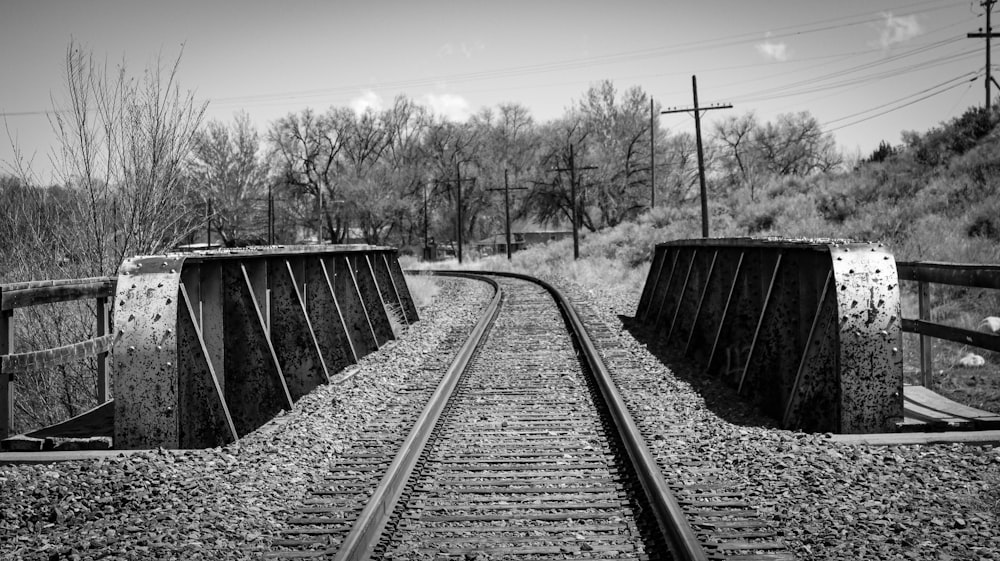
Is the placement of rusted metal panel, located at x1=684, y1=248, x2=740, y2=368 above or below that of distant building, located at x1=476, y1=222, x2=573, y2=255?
below

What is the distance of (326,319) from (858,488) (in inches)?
274

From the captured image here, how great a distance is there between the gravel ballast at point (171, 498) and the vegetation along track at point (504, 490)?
300 millimetres

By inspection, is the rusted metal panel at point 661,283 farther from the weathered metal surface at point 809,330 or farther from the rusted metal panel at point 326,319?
the rusted metal panel at point 326,319

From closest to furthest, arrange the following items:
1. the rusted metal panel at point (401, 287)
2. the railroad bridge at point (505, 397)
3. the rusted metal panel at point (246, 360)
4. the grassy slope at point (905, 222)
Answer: the railroad bridge at point (505, 397) < the rusted metal panel at point (246, 360) < the grassy slope at point (905, 222) < the rusted metal panel at point (401, 287)

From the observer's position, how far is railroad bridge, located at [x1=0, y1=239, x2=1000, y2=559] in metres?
4.03

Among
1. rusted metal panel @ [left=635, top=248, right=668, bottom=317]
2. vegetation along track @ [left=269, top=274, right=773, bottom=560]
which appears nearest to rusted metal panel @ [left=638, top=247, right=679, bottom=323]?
rusted metal panel @ [left=635, top=248, right=668, bottom=317]

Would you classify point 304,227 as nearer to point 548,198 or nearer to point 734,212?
point 548,198

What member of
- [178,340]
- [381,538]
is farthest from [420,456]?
[178,340]

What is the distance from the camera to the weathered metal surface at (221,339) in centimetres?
542

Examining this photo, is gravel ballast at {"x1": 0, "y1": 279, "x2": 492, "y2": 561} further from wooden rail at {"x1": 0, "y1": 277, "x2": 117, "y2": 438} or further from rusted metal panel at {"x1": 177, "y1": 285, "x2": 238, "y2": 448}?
wooden rail at {"x1": 0, "y1": 277, "x2": 117, "y2": 438}

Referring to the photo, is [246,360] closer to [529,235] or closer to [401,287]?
[401,287]

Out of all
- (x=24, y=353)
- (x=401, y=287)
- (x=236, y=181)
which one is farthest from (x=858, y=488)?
(x=236, y=181)

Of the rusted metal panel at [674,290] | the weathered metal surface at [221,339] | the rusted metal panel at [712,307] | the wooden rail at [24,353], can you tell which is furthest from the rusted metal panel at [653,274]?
the wooden rail at [24,353]

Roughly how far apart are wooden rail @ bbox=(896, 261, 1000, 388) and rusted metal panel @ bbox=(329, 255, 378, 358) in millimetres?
7362
